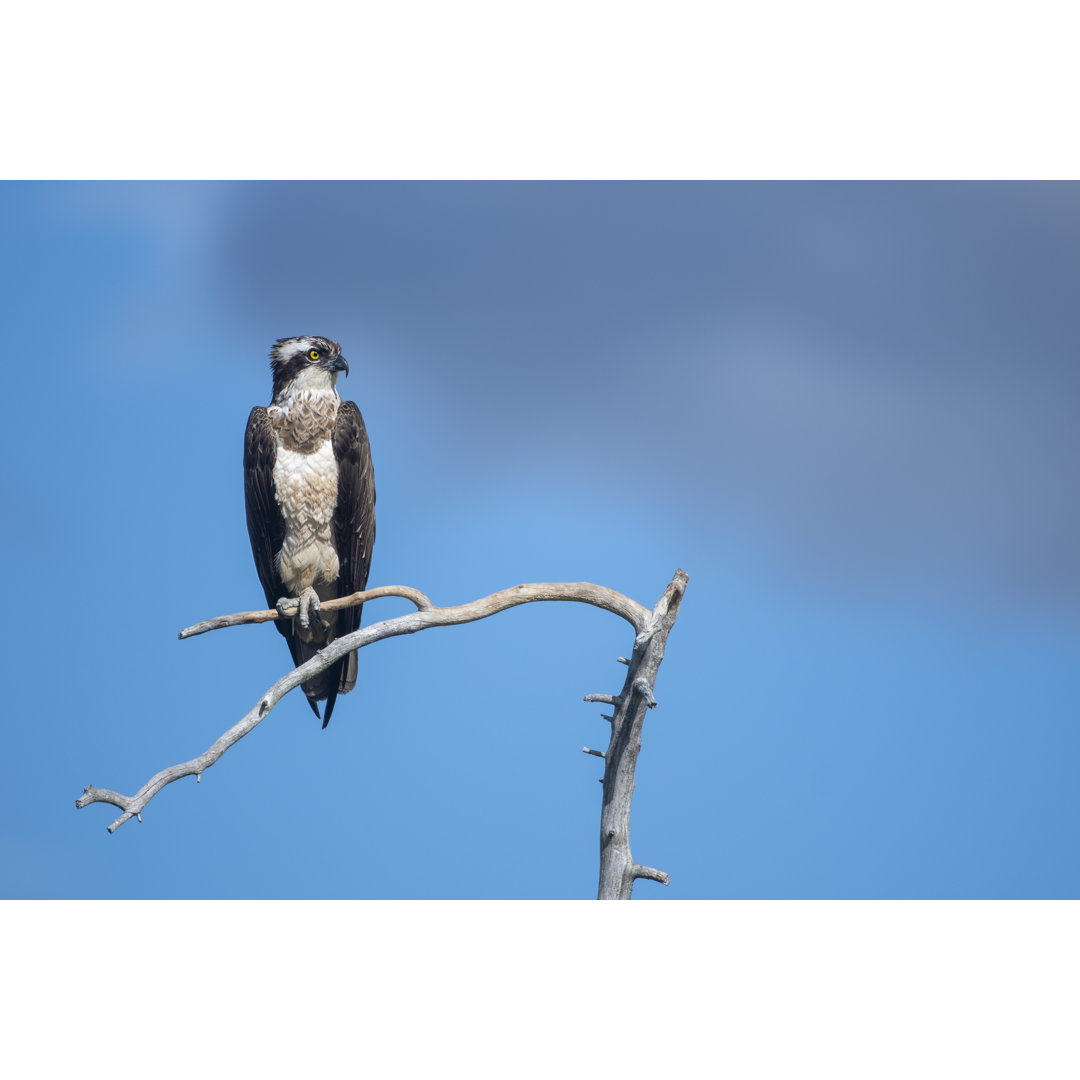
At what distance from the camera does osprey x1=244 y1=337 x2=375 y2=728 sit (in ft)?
13.8

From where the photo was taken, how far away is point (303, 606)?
432 centimetres

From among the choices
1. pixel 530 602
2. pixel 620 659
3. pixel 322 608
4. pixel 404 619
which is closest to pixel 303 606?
pixel 322 608

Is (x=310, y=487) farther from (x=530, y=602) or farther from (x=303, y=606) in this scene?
(x=530, y=602)

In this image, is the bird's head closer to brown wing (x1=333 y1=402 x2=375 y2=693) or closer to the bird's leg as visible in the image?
brown wing (x1=333 y1=402 x2=375 y2=693)

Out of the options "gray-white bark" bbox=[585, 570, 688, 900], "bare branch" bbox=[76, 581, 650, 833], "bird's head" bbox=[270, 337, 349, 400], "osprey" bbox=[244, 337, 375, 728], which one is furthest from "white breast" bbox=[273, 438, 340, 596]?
"gray-white bark" bbox=[585, 570, 688, 900]

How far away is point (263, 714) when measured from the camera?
351 cm

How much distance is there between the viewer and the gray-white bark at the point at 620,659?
139 inches

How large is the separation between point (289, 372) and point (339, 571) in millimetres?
870

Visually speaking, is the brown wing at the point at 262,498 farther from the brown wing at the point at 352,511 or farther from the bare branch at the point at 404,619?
the bare branch at the point at 404,619

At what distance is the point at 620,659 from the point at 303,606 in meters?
1.50

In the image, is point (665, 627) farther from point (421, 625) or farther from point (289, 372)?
point (289, 372)

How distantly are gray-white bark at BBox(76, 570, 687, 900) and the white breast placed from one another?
612mm
